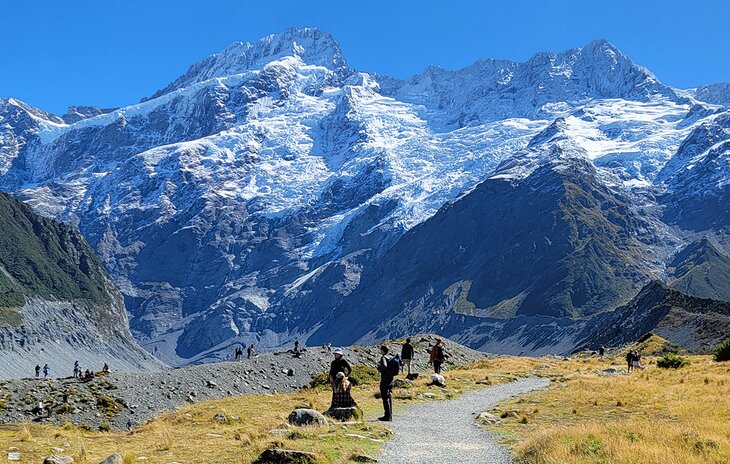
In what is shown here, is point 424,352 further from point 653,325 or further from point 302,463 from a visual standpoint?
point 653,325

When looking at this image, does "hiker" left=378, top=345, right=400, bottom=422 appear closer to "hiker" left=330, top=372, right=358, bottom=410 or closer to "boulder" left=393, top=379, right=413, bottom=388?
"hiker" left=330, top=372, right=358, bottom=410

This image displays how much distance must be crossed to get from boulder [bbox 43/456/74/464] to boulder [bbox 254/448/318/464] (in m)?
5.16

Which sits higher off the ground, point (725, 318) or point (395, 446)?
point (725, 318)

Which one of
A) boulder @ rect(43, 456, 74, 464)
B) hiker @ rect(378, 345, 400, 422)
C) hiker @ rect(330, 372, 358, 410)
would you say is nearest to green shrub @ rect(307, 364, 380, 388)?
hiker @ rect(378, 345, 400, 422)

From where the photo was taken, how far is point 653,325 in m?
149

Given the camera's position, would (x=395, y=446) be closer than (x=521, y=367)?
Yes

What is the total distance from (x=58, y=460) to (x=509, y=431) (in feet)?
54.0

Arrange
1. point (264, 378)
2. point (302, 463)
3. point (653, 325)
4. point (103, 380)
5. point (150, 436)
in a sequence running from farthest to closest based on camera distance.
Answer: point (653, 325) → point (264, 378) → point (103, 380) → point (150, 436) → point (302, 463)

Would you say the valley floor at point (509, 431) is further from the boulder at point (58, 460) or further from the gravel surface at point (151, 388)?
the gravel surface at point (151, 388)

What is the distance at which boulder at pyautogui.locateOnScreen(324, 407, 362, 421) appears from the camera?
1161 inches

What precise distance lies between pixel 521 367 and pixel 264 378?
2646 centimetres

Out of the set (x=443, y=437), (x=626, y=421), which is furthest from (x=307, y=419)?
(x=626, y=421)

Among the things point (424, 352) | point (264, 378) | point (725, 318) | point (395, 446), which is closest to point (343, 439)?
point (395, 446)

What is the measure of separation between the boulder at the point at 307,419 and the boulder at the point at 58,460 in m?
8.38
